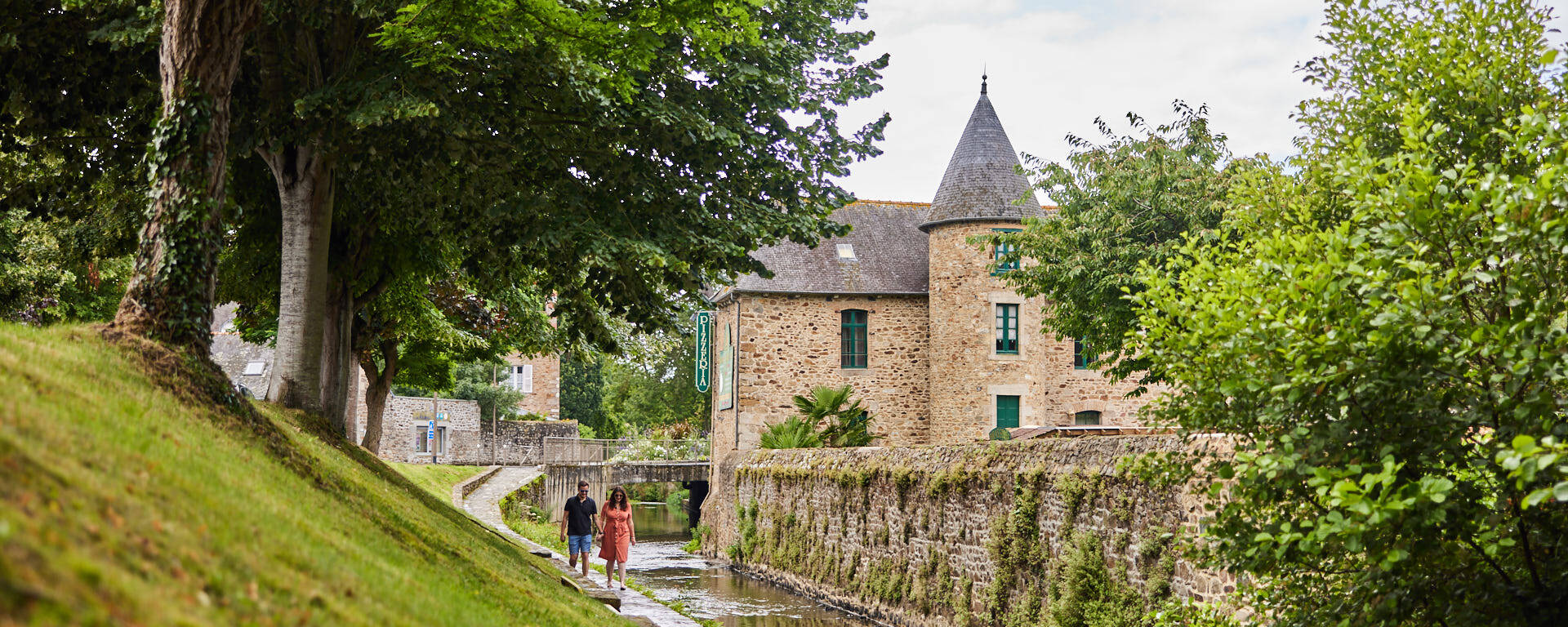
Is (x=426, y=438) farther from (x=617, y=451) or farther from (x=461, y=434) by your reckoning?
(x=617, y=451)

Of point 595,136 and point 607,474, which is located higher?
point 595,136

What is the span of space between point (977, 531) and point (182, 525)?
40.6 ft

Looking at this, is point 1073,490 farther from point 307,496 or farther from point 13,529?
point 13,529

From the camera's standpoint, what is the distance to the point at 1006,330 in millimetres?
28062

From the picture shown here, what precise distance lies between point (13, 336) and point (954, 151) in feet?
82.9

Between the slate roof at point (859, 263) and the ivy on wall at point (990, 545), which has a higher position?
the slate roof at point (859, 263)

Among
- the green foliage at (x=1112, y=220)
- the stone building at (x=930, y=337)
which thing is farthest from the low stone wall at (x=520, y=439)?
the green foliage at (x=1112, y=220)

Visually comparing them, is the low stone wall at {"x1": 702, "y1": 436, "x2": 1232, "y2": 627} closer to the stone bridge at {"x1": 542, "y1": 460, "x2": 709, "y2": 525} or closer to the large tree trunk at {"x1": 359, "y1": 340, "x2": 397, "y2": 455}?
the large tree trunk at {"x1": 359, "y1": 340, "x2": 397, "y2": 455}

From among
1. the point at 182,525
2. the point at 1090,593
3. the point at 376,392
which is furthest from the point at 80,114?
the point at 376,392

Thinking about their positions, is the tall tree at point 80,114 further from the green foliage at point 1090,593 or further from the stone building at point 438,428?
the stone building at point 438,428

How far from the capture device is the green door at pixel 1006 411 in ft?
90.6

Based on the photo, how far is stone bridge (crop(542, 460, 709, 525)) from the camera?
37.5 m

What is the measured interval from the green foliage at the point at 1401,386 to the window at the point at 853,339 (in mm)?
21720

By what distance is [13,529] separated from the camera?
2.90 m
